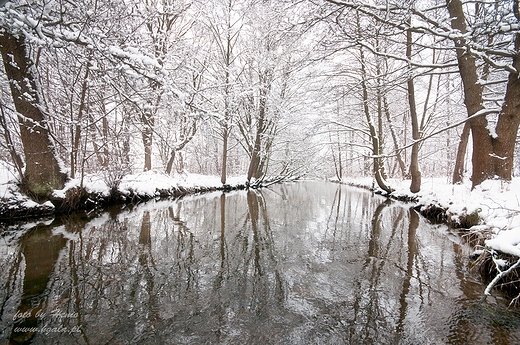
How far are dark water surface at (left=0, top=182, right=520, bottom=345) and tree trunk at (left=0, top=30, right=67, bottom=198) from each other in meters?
1.76

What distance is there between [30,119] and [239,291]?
18.7 ft

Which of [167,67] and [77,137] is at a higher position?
[167,67]

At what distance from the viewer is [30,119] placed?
16.3 feet

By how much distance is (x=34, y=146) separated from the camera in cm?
536

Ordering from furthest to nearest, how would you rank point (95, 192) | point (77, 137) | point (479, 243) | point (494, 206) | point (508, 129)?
point (95, 192)
point (77, 137)
point (508, 129)
point (494, 206)
point (479, 243)

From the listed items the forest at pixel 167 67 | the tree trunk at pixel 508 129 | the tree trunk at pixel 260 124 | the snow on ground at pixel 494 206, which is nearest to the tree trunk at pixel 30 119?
the forest at pixel 167 67

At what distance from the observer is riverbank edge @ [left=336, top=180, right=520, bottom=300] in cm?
241

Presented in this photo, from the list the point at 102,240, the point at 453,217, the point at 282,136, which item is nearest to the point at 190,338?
the point at 102,240

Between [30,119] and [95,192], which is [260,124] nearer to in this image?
[95,192]

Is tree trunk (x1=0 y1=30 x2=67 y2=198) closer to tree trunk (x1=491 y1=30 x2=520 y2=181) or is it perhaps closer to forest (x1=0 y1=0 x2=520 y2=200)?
forest (x1=0 y1=0 x2=520 y2=200)

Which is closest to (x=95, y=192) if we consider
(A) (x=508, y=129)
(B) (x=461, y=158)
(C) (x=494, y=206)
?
(C) (x=494, y=206)

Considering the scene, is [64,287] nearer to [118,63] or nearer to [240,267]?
[240,267]

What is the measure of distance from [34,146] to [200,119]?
4.06 metres

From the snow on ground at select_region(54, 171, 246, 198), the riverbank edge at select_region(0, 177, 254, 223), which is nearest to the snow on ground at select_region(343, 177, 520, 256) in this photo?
the riverbank edge at select_region(0, 177, 254, 223)
